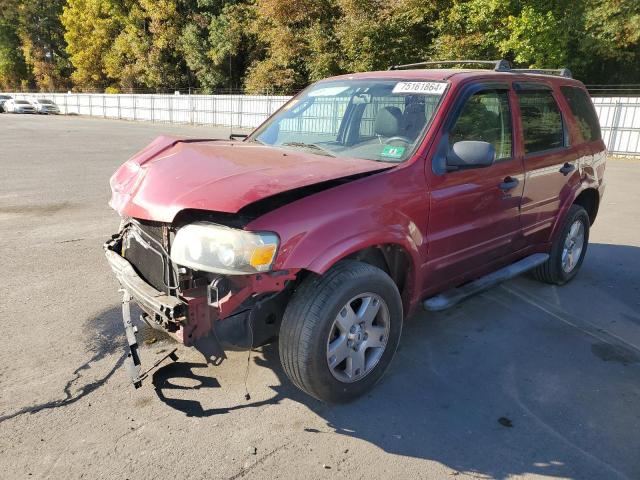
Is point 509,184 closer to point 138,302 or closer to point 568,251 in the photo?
point 568,251

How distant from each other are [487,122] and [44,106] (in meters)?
44.3

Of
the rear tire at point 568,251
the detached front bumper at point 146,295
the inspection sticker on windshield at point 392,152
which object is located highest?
the inspection sticker on windshield at point 392,152

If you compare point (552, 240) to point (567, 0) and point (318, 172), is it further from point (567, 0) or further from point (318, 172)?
point (567, 0)

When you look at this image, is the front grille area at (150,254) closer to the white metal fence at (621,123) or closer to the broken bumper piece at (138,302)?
the broken bumper piece at (138,302)

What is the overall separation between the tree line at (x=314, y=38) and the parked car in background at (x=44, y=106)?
8.51 meters

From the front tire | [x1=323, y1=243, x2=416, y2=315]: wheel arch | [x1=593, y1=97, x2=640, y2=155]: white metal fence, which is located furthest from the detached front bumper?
[x1=593, y1=97, x2=640, y2=155]: white metal fence

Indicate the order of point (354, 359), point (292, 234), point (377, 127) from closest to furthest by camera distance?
point (292, 234)
point (354, 359)
point (377, 127)

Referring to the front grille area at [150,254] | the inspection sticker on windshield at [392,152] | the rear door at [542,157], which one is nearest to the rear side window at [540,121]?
the rear door at [542,157]

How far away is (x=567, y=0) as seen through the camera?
20984 millimetres

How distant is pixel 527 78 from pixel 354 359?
9.47 ft

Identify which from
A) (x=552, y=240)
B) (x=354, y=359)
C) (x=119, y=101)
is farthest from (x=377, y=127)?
(x=119, y=101)

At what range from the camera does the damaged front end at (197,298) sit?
2643mm

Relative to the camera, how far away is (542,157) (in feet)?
14.3

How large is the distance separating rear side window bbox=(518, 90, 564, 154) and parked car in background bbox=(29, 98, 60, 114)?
1727 inches
